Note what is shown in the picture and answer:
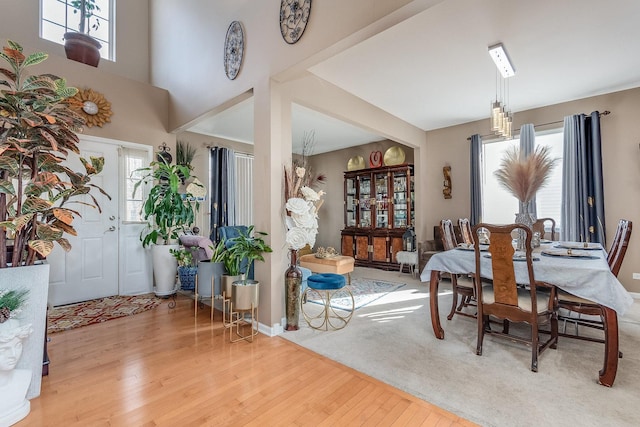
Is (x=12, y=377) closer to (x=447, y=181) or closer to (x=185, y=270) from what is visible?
(x=185, y=270)

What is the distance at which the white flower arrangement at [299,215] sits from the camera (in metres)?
2.81

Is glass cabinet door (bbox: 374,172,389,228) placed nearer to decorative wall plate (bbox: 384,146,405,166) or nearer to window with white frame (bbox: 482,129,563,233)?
decorative wall plate (bbox: 384,146,405,166)

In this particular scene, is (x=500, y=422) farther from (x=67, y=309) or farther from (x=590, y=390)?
(x=67, y=309)

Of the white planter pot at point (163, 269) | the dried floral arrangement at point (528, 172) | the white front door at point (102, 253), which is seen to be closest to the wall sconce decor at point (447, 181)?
the dried floral arrangement at point (528, 172)

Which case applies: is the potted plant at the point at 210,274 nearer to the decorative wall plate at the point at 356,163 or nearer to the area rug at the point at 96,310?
the area rug at the point at 96,310

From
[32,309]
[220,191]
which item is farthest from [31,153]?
[220,191]

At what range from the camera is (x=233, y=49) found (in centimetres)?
332

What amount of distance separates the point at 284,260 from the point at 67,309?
8.92 feet

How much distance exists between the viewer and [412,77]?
3.59m

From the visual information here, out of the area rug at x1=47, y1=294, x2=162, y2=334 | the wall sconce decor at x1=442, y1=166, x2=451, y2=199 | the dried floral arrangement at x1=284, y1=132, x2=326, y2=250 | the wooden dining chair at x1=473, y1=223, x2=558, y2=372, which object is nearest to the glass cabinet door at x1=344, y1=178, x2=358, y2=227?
the wall sconce decor at x1=442, y1=166, x2=451, y2=199

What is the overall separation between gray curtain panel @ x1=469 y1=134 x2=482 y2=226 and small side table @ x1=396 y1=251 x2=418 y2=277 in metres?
1.13

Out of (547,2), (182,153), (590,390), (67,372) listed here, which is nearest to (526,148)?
(547,2)

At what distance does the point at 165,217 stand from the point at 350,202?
4.00 meters

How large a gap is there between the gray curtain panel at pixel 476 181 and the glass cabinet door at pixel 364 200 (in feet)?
6.58
